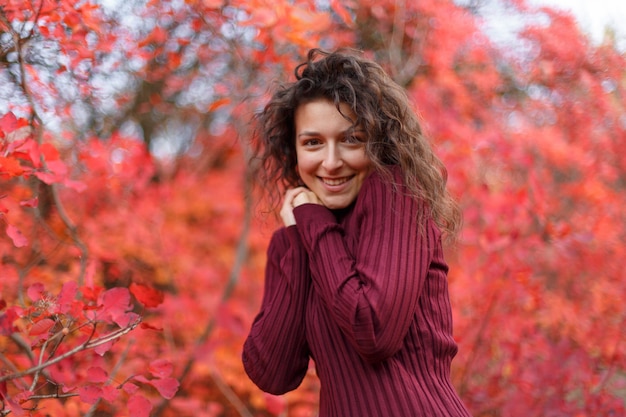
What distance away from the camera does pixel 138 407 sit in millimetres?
1754

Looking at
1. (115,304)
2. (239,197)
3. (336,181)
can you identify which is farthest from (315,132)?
(239,197)

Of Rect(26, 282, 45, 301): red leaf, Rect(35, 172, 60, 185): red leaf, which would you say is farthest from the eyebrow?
Rect(26, 282, 45, 301): red leaf

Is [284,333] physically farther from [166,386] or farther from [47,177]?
[47,177]

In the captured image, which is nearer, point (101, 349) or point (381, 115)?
point (101, 349)

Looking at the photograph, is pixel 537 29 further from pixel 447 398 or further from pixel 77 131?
pixel 447 398

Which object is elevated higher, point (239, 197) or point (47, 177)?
point (47, 177)

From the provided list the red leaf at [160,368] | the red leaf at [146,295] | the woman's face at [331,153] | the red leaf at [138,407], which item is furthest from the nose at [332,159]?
the red leaf at [138,407]

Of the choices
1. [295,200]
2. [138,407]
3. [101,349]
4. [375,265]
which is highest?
[295,200]

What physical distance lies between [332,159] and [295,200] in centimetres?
21

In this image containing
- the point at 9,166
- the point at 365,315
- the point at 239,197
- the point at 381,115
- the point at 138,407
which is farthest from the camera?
the point at 239,197

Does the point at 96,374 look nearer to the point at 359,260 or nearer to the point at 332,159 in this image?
the point at 359,260

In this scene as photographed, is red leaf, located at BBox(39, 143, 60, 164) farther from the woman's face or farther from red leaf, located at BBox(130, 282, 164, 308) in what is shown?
the woman's face

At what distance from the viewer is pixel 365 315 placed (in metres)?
1.53

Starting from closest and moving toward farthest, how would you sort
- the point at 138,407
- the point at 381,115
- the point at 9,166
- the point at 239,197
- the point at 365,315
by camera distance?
1. the point at 365,315
2. the point at 9,166
3. the point at 138,407
4. the point at 381,115
5. the point at 239,197
